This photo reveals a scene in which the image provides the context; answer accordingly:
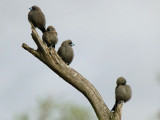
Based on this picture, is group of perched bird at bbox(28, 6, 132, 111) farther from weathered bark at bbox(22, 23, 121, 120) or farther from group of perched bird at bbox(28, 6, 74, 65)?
weathered bark at bbox(22, 23, 121, 120)

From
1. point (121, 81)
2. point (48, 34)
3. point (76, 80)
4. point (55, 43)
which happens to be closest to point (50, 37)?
point (48, 34)

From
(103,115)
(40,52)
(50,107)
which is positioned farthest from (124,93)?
(50,107)

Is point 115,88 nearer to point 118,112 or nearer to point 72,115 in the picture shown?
point 118,112

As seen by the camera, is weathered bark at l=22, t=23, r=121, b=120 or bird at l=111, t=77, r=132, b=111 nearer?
weathered bark at l=22, t=23, r=121, b=120

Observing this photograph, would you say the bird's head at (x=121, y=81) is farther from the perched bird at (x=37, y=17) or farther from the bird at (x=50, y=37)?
the perched bird at (x=37, y=17)

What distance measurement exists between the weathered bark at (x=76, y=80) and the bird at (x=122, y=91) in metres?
0.68

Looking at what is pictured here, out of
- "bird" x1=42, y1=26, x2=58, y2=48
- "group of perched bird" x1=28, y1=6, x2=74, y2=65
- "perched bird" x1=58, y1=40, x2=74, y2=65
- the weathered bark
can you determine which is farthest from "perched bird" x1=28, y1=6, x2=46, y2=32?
the weathered bark

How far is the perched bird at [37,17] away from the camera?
1051 cm

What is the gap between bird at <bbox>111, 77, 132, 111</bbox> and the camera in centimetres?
1023

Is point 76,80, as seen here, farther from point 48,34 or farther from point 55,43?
point 48,34

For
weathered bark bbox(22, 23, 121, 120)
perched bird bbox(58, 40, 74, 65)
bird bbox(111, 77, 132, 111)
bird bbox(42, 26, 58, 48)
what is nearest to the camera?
weathered bark bbox(22, 23, 121, 120)

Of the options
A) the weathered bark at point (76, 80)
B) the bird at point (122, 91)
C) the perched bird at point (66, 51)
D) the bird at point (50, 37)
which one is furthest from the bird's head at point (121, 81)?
the bird at point (50, 37)

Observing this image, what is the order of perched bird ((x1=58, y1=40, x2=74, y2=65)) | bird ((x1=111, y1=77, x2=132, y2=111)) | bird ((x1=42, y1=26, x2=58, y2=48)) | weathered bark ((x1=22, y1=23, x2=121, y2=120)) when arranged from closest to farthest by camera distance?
weathered bark ((x1=22, y1=23, x2=121, y2=120)) < bird ((x1=111, y1=77, x2=132, y2=111)) < bird ((x1=42, y1=26, x2=58, y2=48)) < perched bird ((x1=58, y1=40, x2=74, y2=65))

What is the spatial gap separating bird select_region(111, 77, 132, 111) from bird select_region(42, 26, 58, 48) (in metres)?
2.10
